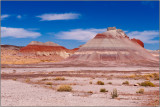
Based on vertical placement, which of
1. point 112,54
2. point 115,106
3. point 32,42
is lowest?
point 115,106

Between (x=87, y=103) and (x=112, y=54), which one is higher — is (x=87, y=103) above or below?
below

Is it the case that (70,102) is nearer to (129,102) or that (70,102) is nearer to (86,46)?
(129,102)

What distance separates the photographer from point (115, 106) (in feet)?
41.7

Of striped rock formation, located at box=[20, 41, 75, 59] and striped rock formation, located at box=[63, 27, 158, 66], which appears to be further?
striped rock formation, located at box=[20, 41, 75, 59]

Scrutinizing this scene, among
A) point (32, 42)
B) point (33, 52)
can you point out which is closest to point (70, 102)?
point (33, 52)

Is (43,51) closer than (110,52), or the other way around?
(110,52)

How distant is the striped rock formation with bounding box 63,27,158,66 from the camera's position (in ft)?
289

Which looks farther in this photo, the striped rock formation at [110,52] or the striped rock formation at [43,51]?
the striped rock formation at [43,51]

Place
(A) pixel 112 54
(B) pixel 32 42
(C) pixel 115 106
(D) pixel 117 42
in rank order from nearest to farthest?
(C) pixel 115 106 → (A) pixel 112 54 → (D) pixel 117 42 → (B) pixel 32 42

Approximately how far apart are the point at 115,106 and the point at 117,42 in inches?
3447

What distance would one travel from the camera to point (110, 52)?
305 ft

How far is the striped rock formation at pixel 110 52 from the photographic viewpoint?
87938 mm

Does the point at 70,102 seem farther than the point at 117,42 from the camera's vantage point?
No

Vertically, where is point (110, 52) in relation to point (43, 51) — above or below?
below
